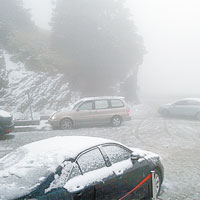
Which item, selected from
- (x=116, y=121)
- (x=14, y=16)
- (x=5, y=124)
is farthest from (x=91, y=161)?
(x=14, y=16)

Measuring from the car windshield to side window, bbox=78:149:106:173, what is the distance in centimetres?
56

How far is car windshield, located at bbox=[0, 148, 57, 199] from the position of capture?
318 cm

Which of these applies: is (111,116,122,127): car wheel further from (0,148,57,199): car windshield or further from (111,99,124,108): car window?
(0,148,57,199): car windshield

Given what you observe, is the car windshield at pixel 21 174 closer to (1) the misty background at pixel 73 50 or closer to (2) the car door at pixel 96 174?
(2) the car door at pixel 96 174

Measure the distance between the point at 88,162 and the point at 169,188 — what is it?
280 centimetres

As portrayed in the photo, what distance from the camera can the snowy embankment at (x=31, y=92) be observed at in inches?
737

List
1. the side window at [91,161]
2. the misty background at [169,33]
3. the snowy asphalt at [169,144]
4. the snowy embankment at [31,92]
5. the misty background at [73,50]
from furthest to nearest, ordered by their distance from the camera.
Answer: the misty background at [169,33] → the misty background at [73,50] → the snowy embankment at [31,92] → the snowy asphalt at [169,144] → the side window at [91,161]

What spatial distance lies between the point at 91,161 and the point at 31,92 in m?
17.0

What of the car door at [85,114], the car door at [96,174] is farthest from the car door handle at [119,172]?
the car door at [85,114]

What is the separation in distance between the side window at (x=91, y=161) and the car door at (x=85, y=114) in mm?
9488

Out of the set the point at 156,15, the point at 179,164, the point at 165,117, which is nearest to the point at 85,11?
the point at 165,117

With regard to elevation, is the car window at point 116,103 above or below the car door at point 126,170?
above

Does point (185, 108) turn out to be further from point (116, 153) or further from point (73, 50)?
point (73, 50)

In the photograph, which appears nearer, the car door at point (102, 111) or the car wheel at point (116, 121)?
the car door at point (102, 111)
